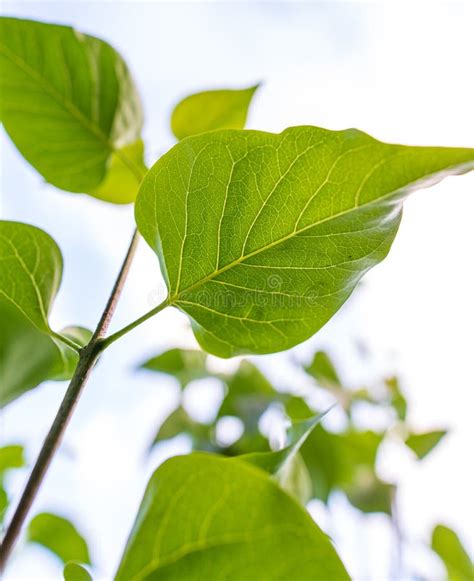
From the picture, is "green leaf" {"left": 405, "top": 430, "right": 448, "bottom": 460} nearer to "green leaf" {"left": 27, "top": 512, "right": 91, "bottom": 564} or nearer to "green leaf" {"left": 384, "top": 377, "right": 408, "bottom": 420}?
"green leaf" {"left": 384, "top": 377, "right": 408, "bottom": 420}

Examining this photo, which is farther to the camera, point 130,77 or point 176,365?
point 176,365

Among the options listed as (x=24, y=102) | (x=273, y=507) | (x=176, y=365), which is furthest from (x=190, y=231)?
(x=176, y=365)

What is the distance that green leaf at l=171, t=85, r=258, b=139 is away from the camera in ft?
2.47

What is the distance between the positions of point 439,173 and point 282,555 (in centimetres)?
23

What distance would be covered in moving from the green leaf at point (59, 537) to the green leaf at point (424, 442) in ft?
2.24

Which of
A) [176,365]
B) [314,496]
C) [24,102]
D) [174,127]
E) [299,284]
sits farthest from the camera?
[176,365]

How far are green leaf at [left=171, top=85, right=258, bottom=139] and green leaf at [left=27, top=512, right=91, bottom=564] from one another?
584 millimetres

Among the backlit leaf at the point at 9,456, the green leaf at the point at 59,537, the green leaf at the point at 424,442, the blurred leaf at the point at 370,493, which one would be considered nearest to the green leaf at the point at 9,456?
the backlit leaf at the point at 9,456

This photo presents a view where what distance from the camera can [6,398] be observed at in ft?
1.22

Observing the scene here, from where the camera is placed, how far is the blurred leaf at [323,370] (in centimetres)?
129

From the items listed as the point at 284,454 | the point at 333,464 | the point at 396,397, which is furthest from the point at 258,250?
the point at 396,397

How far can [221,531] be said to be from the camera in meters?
0.32

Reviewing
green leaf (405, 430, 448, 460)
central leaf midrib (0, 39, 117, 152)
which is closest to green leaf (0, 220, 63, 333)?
central leaf midrib (0, 39, 117, 152)

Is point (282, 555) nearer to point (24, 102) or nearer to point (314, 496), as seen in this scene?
point (24, 102)
